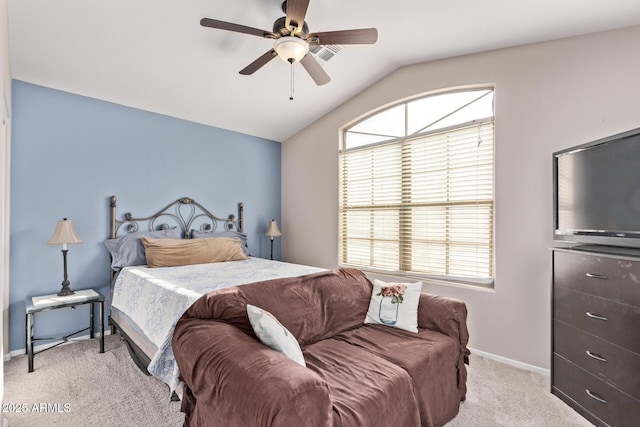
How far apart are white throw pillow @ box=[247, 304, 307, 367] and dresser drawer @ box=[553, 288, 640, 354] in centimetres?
176

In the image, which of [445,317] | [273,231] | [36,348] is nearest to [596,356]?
[445,317]

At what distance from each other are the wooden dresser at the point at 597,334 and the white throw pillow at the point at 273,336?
5.78 feet

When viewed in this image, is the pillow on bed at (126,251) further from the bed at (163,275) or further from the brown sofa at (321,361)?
the brown sofa at (321,361)

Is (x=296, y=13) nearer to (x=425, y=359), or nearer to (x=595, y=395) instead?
(x=425, y=359)

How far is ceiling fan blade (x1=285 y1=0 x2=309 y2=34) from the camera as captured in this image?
1890 mm

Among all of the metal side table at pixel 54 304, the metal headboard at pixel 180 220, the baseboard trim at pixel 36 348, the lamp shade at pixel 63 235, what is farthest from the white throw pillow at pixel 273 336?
the baseboard trim at pixel 36 348

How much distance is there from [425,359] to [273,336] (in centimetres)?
92

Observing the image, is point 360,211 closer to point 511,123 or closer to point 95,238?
point 511,123

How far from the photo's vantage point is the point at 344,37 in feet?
7.09

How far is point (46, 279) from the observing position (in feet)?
10.1

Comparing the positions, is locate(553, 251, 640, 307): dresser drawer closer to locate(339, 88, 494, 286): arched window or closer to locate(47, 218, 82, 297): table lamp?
locate(339, 88, 494, 286): arched window

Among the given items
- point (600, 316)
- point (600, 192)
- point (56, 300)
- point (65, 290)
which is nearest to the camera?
point (600, 316)

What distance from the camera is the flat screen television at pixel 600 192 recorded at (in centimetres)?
184

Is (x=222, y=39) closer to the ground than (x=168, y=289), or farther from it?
farther from it
